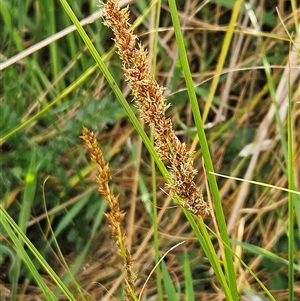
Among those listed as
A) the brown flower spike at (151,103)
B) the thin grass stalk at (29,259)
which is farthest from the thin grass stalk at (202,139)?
the thin grass stalk at (29,259)

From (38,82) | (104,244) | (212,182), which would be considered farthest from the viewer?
(38,82)

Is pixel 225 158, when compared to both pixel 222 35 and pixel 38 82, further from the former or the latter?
pixel 38 82

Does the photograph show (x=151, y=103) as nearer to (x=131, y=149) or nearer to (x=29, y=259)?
(x=29, y=259)

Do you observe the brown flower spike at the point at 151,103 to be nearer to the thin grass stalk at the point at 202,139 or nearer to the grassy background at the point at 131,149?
the thin grass stalk at the point at 202,139

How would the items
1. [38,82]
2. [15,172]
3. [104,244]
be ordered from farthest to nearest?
[38,82] → [104,244] → [15,172]

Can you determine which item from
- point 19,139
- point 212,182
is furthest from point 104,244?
point 212,182

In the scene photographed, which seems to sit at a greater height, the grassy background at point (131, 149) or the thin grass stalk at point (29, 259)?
the thin grass stalk at point (29, 259)

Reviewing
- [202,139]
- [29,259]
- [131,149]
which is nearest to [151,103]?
[202,139]

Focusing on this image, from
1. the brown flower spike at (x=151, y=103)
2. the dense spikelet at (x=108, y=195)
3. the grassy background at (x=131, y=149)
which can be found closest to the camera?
the brown flower spike at (x=151, y=103)
